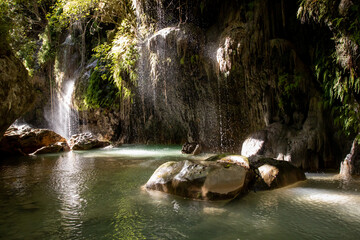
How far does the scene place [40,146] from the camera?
12352mm

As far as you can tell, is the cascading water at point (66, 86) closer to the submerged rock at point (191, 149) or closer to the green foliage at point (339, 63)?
the submerged rock at point (191, 149)

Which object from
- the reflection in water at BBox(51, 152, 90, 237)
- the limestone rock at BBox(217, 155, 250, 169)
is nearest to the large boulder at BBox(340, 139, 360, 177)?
the limestone rock at BBox(217, 155, 250, 169)

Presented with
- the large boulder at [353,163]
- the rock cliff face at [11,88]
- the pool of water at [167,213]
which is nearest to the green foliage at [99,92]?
the rock cliff face at [11,88]

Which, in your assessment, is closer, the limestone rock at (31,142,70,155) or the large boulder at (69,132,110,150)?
the limestone rock at (31,142,70,155)

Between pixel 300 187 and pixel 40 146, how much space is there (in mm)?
11855

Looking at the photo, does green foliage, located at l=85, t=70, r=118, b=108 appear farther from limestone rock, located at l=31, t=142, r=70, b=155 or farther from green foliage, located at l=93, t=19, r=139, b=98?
limestone rock, located at l=31, t=142, r=70, b=155

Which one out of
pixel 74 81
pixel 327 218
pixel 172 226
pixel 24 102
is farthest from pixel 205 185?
pixel 74 81

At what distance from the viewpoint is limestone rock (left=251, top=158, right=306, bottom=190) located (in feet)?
16.5

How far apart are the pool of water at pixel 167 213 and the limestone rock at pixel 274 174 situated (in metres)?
0.19

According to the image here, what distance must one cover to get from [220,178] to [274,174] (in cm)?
140

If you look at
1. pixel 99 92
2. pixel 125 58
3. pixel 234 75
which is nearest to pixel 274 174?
pixel 234 75

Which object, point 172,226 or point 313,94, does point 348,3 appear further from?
point 172,226

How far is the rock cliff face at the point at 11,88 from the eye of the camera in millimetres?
7204

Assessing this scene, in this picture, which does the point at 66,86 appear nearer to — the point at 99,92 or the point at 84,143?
the point at 99,92
